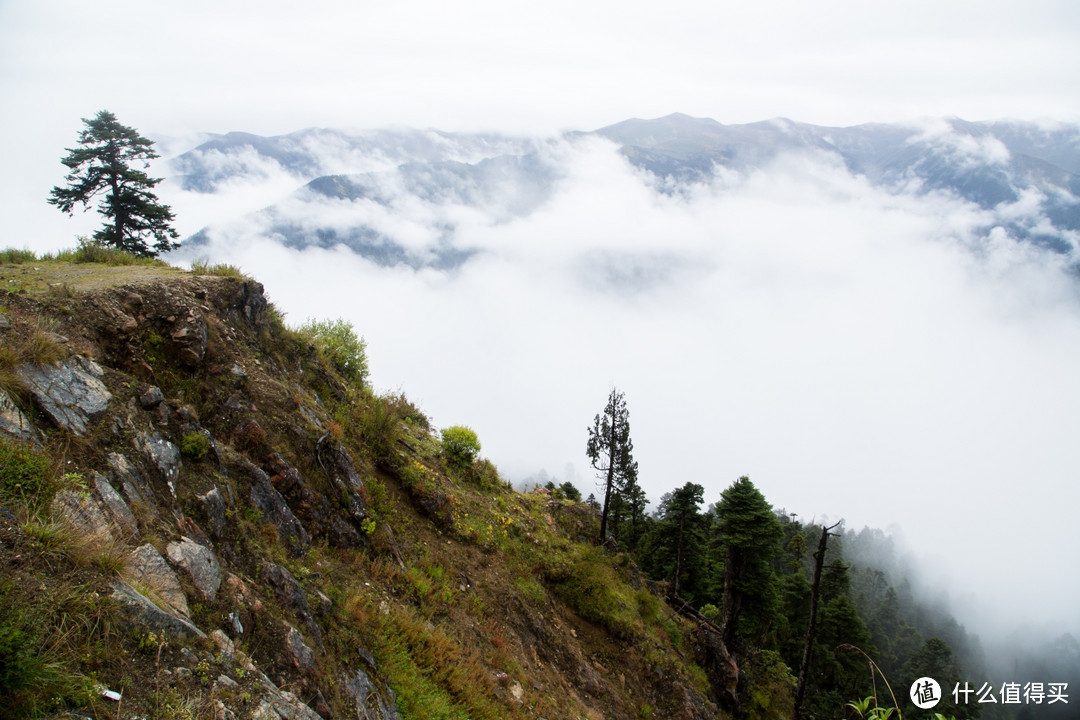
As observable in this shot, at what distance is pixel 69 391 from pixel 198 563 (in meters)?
3.18

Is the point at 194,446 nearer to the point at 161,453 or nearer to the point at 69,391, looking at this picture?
the point at 161,453

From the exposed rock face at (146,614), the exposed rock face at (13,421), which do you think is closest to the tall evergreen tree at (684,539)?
the exposed rock face at (146,614)

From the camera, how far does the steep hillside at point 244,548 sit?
4.99 meters

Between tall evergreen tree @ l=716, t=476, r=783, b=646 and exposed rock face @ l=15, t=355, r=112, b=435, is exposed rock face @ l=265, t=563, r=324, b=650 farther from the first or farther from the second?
tall evergreen tree @ l=716, t=476, r=783, b=646

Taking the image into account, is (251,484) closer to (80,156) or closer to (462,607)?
(462,607)

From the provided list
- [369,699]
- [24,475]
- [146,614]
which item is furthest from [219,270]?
[369,699]

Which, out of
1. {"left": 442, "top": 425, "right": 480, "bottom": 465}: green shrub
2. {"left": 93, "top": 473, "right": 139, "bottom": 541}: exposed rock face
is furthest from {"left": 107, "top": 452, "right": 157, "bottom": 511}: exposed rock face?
{"left": 442, "top": 425, "right": 480, "bottom": 465}: green shrub

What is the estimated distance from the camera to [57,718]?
404 centimetres

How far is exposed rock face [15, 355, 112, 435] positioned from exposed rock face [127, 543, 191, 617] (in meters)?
2.18

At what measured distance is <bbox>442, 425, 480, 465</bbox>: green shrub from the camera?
61.4 feet

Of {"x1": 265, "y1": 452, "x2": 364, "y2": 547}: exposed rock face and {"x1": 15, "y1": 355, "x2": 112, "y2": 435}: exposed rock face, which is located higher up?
{"x1": 15, "y1": 355, "x2": 112, "y2": 435}: exposed rock face

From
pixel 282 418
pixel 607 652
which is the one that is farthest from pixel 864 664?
pixel 282 418

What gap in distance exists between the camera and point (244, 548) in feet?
25.2

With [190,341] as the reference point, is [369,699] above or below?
→ below
